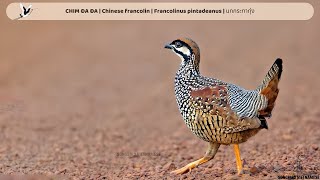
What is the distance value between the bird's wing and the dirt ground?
0.60 m

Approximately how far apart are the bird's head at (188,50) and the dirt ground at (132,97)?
1.24 m

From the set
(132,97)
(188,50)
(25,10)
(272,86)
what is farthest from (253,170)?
(132,97)

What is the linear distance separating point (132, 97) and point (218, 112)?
26.5ft

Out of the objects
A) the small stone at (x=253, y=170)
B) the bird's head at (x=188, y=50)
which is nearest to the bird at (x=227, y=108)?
the small stone at (x=253, y=170)

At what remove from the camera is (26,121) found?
12.9m

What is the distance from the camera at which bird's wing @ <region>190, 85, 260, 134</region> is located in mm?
7758

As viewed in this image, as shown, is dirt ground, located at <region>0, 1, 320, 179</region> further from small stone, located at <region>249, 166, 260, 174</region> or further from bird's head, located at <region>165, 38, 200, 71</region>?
bird's head, located at <region>165, 38, 200, 71</region>

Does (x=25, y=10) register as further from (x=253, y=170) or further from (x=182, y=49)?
(x=253, y=170)

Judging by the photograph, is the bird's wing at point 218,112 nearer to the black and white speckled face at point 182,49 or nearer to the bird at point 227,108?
the bird at point 227,108

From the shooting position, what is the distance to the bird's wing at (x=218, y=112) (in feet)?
25.5

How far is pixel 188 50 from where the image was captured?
8.21 meters

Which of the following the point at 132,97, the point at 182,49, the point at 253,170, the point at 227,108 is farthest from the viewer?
the point at 132,97

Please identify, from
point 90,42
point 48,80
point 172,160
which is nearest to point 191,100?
point 172,160

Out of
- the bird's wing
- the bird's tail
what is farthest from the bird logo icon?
the bird's tail
